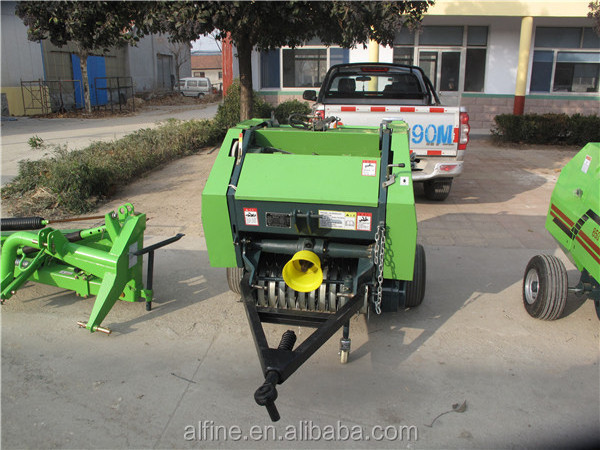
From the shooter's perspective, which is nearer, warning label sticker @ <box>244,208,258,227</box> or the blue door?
warning label sticker @ <box>244,208,258,227</box>

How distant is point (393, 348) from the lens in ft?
12.7

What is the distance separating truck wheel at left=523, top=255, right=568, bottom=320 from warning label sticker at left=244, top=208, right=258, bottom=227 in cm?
236

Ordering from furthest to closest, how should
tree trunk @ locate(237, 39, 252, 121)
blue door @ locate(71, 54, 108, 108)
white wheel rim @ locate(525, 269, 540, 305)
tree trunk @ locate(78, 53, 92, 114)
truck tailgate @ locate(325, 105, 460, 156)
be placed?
blue door @ locate(71, 54, 108, 108), tree trunk @ locate(78, 53, 92, 114), tree trunk @ locate(237, 39, 252, 121), truck tailgate @ locate(325, 105, 460, 156), white wheel rim @ locate(525, 269, 540, 305)

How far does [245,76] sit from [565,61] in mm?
10925

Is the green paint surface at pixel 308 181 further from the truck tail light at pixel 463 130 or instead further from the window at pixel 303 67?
the window at pixel 303 67

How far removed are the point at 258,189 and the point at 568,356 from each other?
8.33 feet

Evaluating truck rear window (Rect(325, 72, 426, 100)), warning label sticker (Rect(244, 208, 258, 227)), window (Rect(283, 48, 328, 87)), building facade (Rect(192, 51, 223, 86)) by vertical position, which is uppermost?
building facade (Rect(192, 51, 223, 86))

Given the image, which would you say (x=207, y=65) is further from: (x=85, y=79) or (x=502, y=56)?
(x=502, y=56)

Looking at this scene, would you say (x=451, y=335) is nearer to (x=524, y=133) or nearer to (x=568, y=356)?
(x=568, y=356)

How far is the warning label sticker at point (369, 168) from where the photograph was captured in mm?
3572

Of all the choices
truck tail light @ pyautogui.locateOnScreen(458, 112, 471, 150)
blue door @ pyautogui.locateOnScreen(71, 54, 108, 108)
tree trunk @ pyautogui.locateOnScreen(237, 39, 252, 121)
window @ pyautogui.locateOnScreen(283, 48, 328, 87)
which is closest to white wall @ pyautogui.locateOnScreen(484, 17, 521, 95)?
window @ pyautogui.locateOnScreen(283, 48, 328, 87)

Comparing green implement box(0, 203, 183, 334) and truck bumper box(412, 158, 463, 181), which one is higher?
truck bumper box(412, 158, 463, 181)

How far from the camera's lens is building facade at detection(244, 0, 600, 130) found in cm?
1565

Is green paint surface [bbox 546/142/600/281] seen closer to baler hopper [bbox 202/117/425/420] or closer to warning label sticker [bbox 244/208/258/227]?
baler hopper [bbox 202/117/425/420]
